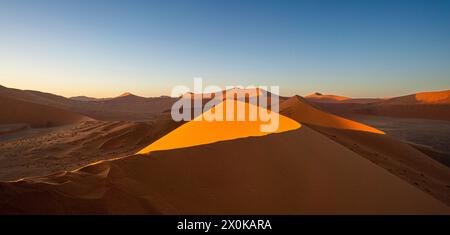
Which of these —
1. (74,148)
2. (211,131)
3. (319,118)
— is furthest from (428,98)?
(74,148)

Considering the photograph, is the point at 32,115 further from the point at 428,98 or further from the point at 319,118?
the point at 428,98

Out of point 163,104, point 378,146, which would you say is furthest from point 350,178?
point 163,104

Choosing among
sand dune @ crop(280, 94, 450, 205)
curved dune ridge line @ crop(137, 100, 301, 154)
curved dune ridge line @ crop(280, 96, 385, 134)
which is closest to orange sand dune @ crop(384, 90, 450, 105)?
curved dune ridge line @ crop(280, 96, 385, 134)

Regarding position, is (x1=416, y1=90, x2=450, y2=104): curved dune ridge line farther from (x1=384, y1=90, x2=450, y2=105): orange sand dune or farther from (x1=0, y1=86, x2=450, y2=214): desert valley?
(x1=0, y1=86, x2=450, y2=214): desert valley

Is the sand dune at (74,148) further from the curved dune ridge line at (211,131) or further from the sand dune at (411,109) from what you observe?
the sand dune at (411,109)

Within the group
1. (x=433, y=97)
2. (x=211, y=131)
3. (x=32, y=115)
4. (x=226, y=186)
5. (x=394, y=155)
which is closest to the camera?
(x=226, y=186)

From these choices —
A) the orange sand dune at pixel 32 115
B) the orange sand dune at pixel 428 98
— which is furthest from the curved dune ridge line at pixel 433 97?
the orange sand dune at pixel 32 115

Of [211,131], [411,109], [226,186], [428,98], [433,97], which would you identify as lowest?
[226,186]
